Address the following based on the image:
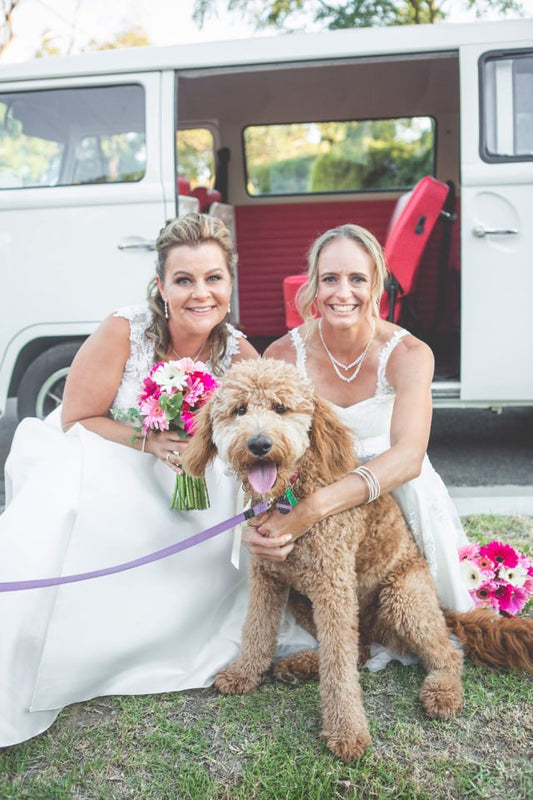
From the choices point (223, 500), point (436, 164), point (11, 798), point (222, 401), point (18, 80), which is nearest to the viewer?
point (11, 798)

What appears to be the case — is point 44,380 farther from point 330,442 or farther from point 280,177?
point 280,177

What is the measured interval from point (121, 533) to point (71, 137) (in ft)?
9.74

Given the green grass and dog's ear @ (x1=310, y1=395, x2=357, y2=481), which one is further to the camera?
dog's ear @ (x1=310, y1=395, x2=357, y2=481)

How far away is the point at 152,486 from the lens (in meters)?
2.51

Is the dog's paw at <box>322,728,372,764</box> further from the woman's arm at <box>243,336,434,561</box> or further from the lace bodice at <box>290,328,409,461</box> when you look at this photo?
the lace bodice at <box>290,328,409,461</box>

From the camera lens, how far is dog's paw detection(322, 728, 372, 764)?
1.92 m

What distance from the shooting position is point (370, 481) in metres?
2.17

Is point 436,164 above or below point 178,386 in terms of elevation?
above

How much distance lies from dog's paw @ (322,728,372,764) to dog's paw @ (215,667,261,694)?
15.6 inches

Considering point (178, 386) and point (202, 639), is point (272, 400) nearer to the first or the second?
point (178, 386)

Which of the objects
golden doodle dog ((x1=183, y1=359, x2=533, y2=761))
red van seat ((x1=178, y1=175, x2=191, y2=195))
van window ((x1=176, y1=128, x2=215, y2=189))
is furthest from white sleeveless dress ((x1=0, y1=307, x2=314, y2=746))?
van window ((x1=176, y1=128, x2=215, y2=189))

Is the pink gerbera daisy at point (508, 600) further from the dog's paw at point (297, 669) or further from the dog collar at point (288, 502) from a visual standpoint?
the dog collar at point (288, 502)

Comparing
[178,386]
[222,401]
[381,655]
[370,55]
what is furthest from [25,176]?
[381,655]

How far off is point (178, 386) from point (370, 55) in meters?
2.67
